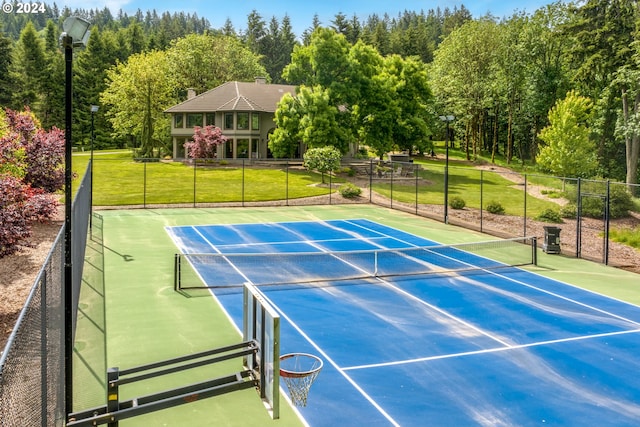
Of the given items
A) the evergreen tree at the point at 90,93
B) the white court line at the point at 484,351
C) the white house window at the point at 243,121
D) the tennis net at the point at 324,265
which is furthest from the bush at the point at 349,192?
the evergreen tree at the point at 90,93

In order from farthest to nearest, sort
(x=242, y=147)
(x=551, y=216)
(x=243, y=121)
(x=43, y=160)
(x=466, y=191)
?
(x=242, y=147) → (x=243, y=121) → (x=466, y=191) → (x=551, y=216) → (x=43, y=160)

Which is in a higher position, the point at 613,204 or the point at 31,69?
the point at 31,69

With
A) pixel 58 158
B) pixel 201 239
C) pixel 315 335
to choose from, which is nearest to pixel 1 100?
pixel 58 158

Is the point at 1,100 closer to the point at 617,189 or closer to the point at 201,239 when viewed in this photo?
the point at 201,239

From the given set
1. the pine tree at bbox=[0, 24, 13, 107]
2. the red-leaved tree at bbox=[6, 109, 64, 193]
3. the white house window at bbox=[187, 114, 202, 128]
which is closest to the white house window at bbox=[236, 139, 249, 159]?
the white house window at bbox=[187, 114, 202, 128]

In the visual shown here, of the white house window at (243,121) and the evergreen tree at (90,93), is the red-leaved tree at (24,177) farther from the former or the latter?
the evergreen tree at (90,93)

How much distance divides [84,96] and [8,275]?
76.1 m

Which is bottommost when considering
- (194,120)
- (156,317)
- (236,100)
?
(156,317)

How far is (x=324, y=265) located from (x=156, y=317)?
7073 mm

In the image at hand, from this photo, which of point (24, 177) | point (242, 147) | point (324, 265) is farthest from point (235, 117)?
point (324, 265)

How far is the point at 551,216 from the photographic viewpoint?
111ft

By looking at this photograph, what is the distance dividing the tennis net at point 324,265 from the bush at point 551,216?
11.3 metres

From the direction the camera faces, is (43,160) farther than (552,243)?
Yes

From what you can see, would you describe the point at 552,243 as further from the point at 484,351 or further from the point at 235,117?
the point at 235,117
